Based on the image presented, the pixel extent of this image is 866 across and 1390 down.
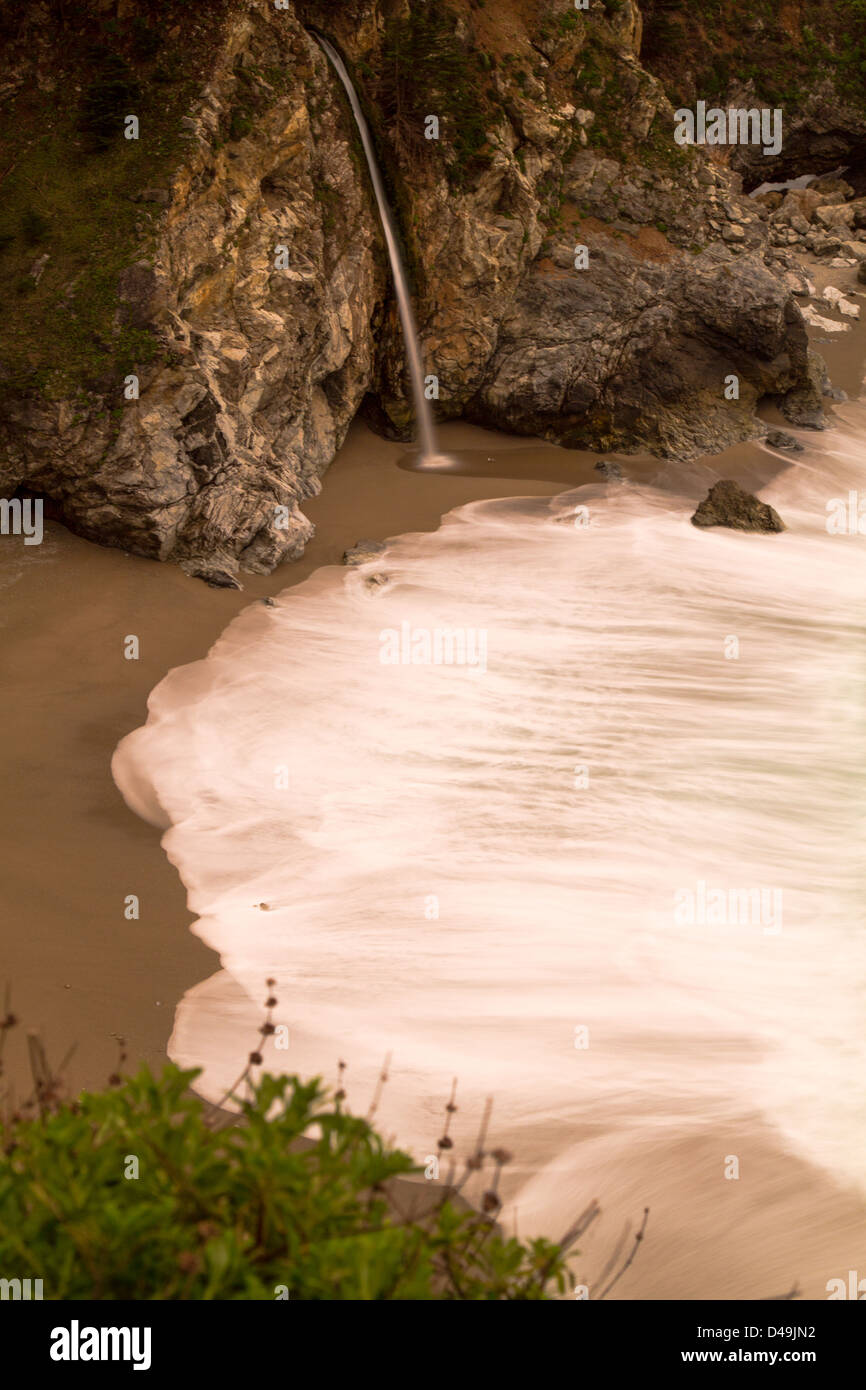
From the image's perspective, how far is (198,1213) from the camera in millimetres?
2324

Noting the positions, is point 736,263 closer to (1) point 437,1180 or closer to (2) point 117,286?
(2) point 117,286

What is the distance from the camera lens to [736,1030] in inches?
269

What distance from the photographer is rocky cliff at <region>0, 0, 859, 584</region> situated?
1145 cm

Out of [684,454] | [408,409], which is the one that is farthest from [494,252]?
[684,454]

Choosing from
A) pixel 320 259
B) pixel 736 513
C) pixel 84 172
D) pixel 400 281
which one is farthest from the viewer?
pixel 400 281

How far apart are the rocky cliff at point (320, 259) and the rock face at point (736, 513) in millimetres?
1863

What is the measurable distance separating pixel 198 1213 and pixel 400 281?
14466 millimetres

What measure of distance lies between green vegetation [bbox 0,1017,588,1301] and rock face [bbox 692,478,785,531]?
1268cm

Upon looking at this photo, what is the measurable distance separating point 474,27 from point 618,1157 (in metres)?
14.9

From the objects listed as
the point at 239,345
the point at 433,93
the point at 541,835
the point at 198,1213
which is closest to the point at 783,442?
the point at 433,93

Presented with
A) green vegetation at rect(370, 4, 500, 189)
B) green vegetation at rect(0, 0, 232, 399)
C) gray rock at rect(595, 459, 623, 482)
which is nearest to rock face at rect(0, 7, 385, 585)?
green vegetation at rect(0, 0, 232, 399)

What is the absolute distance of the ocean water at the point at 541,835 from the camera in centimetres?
632

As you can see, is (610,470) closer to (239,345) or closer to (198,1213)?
(239,345)

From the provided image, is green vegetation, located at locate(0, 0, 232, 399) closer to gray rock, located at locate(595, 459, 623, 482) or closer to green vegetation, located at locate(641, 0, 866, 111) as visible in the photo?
gray rock, located at locate(595, 459, 623, 482)
